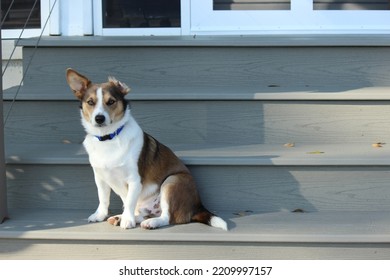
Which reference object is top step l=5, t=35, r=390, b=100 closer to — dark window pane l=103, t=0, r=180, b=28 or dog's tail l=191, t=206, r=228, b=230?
dark window pane l=103, t=0, r=180, b=28

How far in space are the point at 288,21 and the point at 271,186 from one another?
6.46 ft

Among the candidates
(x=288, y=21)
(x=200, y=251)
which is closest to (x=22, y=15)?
(x=288, y=21)

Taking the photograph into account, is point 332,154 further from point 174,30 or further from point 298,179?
point 174,30

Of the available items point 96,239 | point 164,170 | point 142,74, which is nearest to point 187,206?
point 164,170

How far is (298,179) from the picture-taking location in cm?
414

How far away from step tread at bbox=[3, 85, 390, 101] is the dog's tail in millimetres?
847

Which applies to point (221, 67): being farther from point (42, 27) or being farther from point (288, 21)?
point (42, 27)

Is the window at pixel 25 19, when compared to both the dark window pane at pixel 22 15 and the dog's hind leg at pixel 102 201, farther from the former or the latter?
the dog's hind leg at pixel 102 201

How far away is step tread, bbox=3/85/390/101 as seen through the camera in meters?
4.51

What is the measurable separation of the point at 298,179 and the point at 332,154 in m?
0.25

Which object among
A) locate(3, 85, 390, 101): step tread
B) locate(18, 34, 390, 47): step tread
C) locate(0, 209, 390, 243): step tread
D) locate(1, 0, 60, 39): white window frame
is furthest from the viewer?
locate(1, 0, 60, 39): white window frame

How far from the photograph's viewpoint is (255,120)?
15.0 ft

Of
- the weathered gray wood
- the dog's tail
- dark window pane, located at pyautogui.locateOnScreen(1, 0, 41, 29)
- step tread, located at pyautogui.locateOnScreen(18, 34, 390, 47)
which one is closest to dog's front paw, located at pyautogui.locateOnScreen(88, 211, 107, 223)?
the dog's tail
